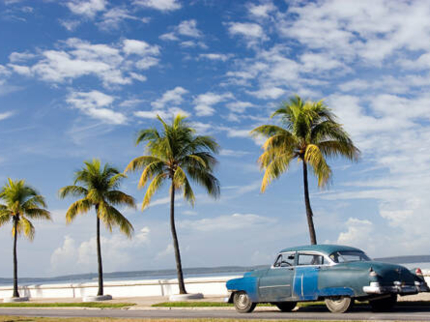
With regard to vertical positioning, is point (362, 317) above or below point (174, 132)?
below

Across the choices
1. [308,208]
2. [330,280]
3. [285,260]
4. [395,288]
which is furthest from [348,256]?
[308,208]

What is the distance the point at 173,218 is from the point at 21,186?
15625 millimetres

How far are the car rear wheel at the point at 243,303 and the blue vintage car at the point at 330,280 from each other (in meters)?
0.03

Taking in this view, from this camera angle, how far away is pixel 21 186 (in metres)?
39.3

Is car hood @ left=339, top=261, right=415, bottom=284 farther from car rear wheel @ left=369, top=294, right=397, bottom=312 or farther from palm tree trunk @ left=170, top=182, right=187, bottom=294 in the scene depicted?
palm tree trunk @ left=170, top=182, right=187, bottom=294

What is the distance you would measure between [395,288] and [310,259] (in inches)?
96.0

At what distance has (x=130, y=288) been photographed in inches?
1340

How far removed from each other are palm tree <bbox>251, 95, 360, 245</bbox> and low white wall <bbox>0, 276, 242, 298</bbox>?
6.16 metres

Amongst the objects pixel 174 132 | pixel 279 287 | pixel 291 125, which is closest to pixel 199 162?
A: pixel 174 132

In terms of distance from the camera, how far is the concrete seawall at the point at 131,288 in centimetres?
2910

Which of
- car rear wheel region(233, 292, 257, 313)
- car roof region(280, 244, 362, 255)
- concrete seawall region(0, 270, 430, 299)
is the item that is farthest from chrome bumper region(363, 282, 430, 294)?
concrete seawall region(0, 270, 430, 299)

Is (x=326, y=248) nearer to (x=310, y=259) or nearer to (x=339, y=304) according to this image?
(x=310, y=259)

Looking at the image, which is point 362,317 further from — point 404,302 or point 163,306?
point 163,306

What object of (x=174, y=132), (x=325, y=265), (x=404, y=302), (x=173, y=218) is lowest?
(x=404, y=302)
